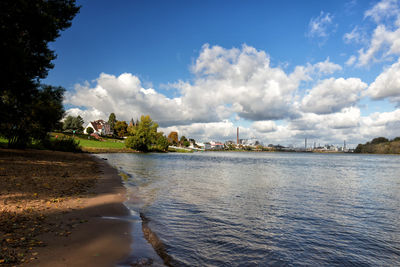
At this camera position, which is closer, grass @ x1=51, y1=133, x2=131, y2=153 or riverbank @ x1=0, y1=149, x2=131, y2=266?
riverbank @ x1=0, y1=149, x2=131, y2=266

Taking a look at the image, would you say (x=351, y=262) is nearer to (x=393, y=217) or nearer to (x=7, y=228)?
(x=393, y=217)

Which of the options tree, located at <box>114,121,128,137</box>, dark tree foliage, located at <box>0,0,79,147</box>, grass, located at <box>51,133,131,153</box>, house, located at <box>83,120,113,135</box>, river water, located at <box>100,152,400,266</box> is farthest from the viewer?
tree, located at <box>114,121,128,137</box>

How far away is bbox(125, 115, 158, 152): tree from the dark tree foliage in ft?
187

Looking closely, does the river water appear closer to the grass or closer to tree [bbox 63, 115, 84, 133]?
the grass

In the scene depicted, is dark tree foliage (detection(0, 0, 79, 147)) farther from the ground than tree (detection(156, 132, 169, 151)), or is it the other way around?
dark tree foliage (detection(0, 0, 79, 147))

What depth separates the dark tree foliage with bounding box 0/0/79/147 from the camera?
13.9 meters

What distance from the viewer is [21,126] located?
2920 cm

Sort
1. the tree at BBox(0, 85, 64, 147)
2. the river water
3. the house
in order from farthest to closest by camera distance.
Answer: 1. the house
2. the tree at BBox(0, 85, 64, 147)
3. the river water

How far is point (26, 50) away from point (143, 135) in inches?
2802

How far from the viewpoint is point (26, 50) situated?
17.5 meters

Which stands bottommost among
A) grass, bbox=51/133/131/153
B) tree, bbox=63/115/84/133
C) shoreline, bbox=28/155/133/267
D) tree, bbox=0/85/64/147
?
shoreline, bbox=28/155/133/267

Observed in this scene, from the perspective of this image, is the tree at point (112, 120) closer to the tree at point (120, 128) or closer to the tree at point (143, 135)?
the tree at point (120, 128)

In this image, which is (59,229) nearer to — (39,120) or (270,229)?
(270,229)

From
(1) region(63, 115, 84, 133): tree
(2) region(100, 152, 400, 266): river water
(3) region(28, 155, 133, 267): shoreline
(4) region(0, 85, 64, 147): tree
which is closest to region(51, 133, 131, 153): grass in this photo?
(1) region(63, 115, 84, 133): tree
